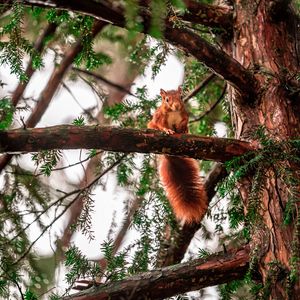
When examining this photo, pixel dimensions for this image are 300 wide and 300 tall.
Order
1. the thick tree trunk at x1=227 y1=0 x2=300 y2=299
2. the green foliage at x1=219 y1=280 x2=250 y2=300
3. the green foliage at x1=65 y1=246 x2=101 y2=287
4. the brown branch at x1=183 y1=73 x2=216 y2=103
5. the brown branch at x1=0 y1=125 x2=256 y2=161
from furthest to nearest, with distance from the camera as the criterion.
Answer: the brown branch at x1=183 y1=73 x2=216 y2=103, the green foliage at x1=219 y1=280 x2=250 y2=300, the green foliage at x1=65 y1=246 x2=101 y2=287, the thick tree trunk at x1=227 y1=0 x2=300 y2=299, the brown branch at x1=0 y1=125 x2=256 y2=161

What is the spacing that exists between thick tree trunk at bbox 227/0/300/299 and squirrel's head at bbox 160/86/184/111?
548 millimetres

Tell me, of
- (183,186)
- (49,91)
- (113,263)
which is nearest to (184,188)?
(183,186)

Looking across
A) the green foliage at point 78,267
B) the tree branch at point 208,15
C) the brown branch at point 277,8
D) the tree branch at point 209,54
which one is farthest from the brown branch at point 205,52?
the green foliage at point 78,267

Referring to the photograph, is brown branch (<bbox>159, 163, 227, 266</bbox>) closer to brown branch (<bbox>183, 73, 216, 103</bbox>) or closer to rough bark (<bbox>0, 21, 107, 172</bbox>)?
brown branch (<bbox>183, 73, 216, 103</bbox>)

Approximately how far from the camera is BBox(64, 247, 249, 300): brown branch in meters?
2.03

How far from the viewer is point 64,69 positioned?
108 inches

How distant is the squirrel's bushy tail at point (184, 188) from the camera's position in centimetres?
235

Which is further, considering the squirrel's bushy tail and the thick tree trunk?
the squirrel's bushy tail

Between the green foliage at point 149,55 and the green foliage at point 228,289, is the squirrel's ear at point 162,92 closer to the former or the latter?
the green foliage at point 149,55

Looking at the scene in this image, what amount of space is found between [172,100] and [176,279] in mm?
1206

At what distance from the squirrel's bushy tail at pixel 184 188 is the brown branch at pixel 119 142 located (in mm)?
330

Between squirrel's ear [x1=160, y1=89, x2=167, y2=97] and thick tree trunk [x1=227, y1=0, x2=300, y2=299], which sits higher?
squirrel's ear [x1=160, y1=89, x2=167, y2=97]

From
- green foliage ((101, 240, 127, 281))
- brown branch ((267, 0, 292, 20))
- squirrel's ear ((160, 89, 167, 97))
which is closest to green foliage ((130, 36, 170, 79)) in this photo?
squirrel's ear ((160, 89, 167, 97))

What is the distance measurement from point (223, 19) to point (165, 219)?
1016mm
